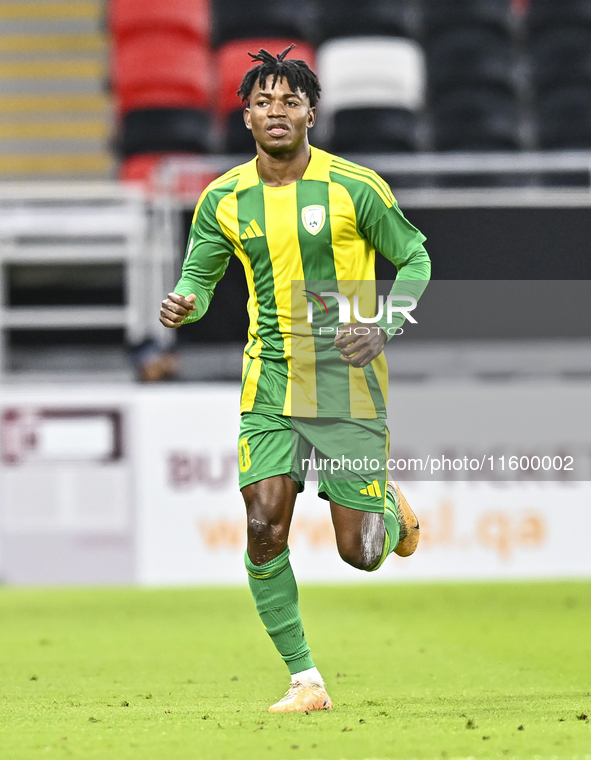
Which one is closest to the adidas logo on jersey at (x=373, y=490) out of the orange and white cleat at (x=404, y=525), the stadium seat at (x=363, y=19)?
the orange and white cleat at (x=404, y=525)

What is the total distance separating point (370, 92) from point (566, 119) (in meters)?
1.97

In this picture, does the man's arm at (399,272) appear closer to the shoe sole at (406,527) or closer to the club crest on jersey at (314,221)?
the club crest on jersey at (314,221)

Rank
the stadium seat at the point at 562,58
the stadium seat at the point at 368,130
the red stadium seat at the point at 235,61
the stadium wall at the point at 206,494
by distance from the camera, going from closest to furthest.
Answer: the stadium wall at the point at 206,494
the stadium seat at the point at 368,130
the red stadium seat at the point at 235,61
the stadium seat at the point at 562,58

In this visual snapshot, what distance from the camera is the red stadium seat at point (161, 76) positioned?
1234 centimetres

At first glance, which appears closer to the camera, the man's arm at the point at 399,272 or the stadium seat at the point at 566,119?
the man's arm at the point at 399,272

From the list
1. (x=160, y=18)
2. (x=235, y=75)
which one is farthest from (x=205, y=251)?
(x=160, y=18)

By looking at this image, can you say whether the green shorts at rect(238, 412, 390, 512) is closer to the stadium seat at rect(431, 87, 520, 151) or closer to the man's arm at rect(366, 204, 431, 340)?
the man's arm at rect(366, 204, 431, 340)

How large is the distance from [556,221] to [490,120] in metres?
3.82

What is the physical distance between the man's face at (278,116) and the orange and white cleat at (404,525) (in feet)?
4.10

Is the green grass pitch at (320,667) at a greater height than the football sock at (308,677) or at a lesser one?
lesser

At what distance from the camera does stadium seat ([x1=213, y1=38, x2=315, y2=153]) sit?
11369 mm

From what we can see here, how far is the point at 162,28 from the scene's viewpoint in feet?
42.2

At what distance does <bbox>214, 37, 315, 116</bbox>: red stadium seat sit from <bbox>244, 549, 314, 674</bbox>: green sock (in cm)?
864

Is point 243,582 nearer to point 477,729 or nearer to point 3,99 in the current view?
point 477,729
